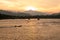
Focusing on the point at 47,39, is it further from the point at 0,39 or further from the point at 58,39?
the point at 0,39

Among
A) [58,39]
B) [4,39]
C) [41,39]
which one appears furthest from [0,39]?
[58,39]

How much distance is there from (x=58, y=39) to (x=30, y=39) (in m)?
4.68

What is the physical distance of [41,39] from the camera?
36.2 meters

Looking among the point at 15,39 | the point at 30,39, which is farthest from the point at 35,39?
the point at 15,39

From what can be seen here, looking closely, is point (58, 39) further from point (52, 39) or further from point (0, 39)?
point (0, 39)

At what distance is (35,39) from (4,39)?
17.1 ft

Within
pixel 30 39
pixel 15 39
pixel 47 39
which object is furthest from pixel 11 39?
pixel 47 39

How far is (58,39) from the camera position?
35281mm

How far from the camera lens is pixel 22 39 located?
36406 mm

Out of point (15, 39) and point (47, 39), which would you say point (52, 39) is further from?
point (15, 39)

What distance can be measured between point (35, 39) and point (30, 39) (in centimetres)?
84

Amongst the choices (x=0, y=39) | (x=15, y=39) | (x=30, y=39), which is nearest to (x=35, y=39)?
(x=30, y=39)

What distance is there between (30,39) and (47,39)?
286 centimetres

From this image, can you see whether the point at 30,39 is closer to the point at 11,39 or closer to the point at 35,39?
the point at 35,39
